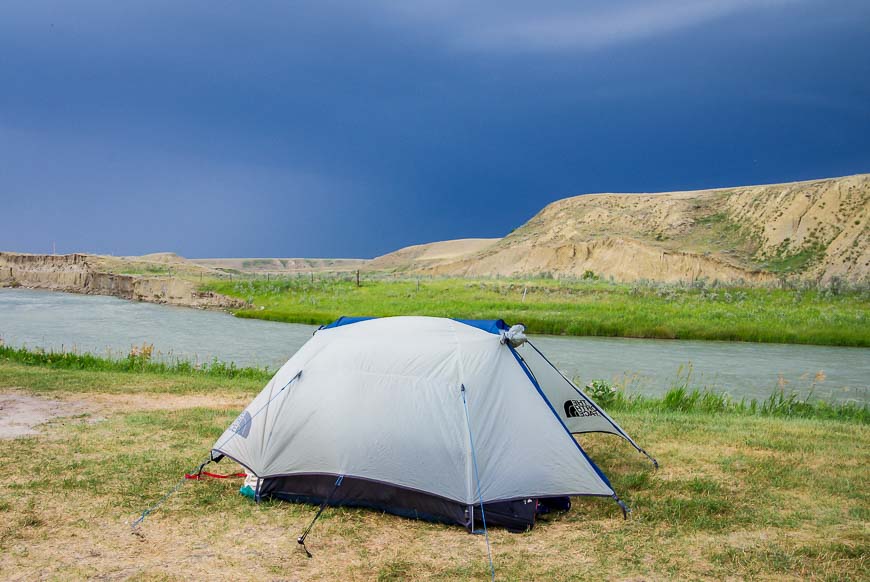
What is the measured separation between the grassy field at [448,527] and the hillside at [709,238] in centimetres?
4533

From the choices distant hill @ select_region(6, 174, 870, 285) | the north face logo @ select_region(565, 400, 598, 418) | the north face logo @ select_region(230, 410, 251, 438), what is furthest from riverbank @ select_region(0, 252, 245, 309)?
the north face logo @ select_region(565, 400, 598, 418)

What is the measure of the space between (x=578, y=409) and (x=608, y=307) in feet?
86.5

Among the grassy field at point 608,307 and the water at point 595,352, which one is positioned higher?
the grassy field at point 608,307

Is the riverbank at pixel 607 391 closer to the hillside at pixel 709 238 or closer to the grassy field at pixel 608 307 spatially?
the grassy field at pixel 608 307

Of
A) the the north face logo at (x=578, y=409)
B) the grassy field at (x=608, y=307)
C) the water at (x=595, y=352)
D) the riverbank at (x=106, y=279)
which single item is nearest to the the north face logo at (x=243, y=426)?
the the north face logo at (x=578, y=409)

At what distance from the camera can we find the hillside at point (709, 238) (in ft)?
173

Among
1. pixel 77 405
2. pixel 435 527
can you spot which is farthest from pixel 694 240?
pixel 435 527

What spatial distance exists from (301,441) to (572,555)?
269 cm

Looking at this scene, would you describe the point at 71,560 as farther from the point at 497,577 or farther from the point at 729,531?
the point at 729,531

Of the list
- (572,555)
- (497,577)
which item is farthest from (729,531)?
(497,577)

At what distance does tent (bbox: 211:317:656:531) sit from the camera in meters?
6.21

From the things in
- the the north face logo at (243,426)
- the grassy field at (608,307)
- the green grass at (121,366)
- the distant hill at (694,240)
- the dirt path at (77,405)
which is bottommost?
the dirt path at (77,405)

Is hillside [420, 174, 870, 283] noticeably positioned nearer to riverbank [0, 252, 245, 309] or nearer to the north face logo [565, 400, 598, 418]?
riverbank [0, 252, 245, 309]

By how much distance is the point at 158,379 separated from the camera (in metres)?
14.5
